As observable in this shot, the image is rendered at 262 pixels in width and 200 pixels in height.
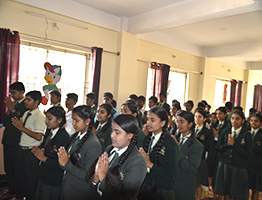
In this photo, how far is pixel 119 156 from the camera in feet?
5.30

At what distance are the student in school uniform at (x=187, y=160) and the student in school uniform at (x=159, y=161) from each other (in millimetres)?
258

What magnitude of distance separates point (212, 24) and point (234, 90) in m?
5.43

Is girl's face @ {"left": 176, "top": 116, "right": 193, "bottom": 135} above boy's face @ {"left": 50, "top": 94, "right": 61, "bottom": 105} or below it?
below

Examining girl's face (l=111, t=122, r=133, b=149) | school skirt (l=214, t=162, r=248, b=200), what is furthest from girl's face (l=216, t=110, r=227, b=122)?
girl's face (l=111, t=122, r=133, b=149)

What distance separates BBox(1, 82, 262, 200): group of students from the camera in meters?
1.59

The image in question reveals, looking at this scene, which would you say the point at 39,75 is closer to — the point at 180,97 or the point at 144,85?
the point at 144,85

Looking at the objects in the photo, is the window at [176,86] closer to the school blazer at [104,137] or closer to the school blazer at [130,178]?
the school blazer at [104,137]

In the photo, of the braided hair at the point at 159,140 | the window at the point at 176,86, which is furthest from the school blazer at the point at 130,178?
the window at the point at 176,86

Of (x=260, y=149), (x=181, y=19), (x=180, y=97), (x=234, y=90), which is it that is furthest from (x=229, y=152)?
(x=234, y=90)

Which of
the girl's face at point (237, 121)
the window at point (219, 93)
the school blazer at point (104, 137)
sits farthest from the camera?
the window at point (219, 93)

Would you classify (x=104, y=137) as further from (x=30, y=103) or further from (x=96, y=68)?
(x=96, y=68)

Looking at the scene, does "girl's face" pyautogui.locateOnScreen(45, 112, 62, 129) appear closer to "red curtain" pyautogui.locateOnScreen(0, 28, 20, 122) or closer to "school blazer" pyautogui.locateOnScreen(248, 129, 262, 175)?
"red curtain" pyautogui.locateOnScreen(0, 28, 20, 122)

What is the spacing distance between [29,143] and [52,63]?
2.72 meters

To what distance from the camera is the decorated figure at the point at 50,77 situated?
15.6 ft
